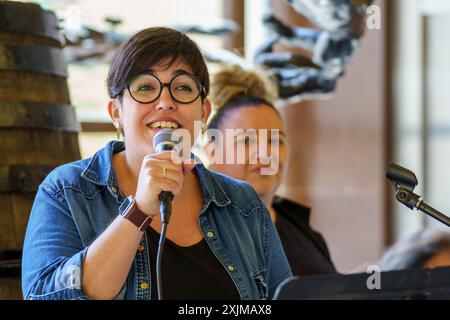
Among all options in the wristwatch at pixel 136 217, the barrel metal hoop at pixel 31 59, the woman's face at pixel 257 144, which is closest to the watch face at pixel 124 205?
the wristwatch at pixel 136 217

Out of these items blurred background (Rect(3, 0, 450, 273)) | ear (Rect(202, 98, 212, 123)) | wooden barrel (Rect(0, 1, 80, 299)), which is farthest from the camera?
blurred background (Rect(3, 0, 450, 273))

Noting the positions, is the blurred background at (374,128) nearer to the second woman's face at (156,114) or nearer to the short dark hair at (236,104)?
the short dark hair at (236,104)

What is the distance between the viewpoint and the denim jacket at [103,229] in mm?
1242

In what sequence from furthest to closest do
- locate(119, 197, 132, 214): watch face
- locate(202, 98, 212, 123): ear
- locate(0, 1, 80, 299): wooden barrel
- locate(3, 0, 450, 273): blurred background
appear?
locate(3, 0, 450, 273): blurred background → locate(0, 1, 80, 299): wooden barrel → locate(202, 98, 212, 123): ear → locate(119, 197, 132, 214): watch face

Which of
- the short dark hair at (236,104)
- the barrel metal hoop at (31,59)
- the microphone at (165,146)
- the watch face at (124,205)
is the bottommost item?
the watch face at (124,205)

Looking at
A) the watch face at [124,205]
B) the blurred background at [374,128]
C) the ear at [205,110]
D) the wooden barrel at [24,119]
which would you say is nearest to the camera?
the watch face at [124,205]

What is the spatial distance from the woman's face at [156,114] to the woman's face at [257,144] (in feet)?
2.38

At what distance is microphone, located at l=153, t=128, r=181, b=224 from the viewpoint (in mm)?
1151

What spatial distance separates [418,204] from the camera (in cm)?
125

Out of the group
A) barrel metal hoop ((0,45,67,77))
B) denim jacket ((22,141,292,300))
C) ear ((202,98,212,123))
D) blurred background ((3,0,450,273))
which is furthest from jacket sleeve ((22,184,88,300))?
blurred background ((3,0,450,273))

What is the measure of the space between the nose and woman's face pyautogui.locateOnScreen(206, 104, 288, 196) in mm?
761

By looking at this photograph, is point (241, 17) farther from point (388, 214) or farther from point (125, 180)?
point (125, 180)

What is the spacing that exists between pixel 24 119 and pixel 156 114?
0.46 m

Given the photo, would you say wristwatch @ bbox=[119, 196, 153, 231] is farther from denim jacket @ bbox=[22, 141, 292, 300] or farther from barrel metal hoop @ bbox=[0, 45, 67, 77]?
barrel metal hoop @ bbox=[0, 45, 67, 77]
